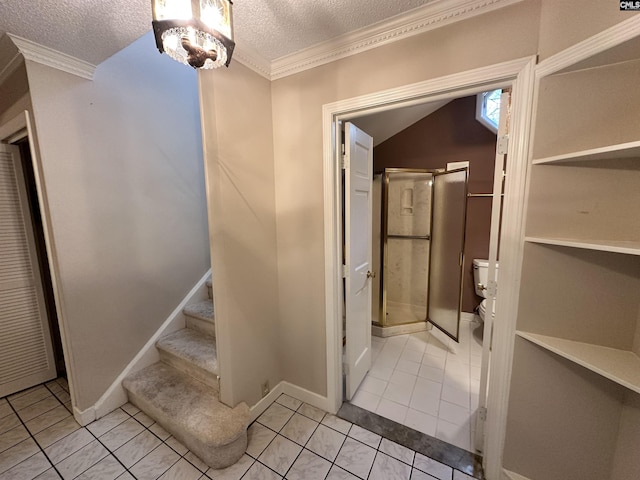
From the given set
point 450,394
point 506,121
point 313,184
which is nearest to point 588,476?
point 450,394

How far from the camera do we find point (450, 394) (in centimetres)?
189

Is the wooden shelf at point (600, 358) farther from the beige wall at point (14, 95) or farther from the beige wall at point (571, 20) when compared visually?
the beige wall at point (14, 95)

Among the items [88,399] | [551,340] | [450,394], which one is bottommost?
[450,394]

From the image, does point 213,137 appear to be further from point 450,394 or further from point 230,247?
point 450,394

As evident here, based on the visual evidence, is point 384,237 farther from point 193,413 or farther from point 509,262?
point 193,413

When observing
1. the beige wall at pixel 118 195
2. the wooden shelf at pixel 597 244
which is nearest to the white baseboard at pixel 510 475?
the wooden shelf at pixel 597 244

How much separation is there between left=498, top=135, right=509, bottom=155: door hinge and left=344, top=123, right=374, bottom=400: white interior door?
0.78m

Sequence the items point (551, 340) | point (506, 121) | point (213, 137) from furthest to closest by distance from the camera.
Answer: point (213, 137)
point (506, 121)
point (551, 340)

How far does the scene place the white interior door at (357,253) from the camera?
1.63 metres

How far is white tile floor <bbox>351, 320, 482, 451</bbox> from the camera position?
1639 mm

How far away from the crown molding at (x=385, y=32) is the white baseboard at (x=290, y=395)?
2220 millimetres

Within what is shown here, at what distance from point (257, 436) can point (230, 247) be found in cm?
121

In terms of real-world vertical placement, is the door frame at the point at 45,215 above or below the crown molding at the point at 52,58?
below

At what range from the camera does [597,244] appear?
85 centimetres
